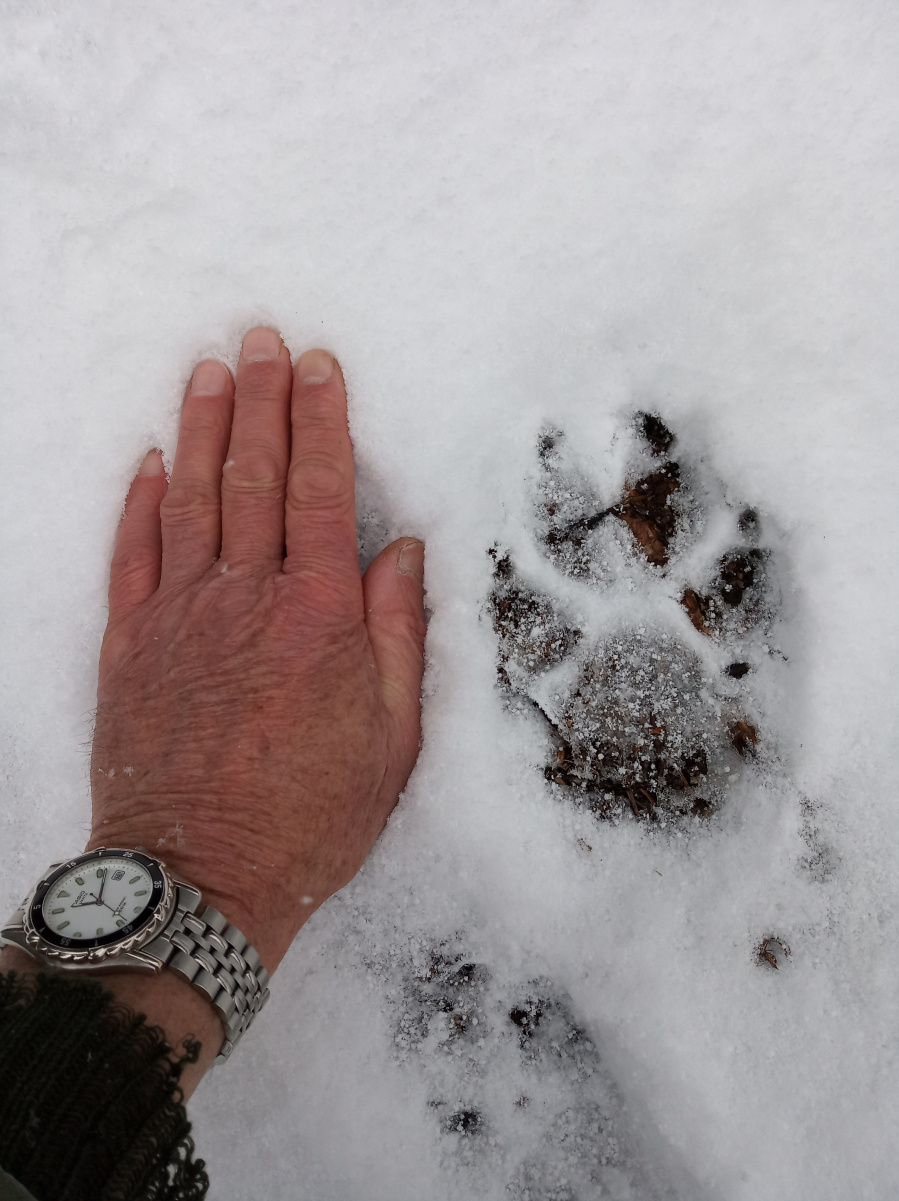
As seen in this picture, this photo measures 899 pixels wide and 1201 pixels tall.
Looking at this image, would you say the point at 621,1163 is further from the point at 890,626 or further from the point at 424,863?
the point at 890,626

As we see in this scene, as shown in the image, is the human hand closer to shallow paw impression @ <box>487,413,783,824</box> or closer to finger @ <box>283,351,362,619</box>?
finger @ <box>283,351,362,619</box>

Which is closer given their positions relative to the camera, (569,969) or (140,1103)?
(140,1103)

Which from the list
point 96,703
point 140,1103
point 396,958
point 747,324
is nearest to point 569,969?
point 396,958

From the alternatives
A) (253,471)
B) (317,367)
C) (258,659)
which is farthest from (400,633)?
(317,367)

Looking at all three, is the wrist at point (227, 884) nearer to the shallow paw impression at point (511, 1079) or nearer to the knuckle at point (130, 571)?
the shallow paw impression at point (511, 1079)

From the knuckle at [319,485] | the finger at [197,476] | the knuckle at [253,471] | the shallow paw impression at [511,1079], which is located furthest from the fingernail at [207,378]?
the shallow paw impression at [511,1079]

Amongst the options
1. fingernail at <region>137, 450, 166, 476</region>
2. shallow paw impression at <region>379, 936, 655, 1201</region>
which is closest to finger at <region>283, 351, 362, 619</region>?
fingernail at <region>137, 450, 166, 476</region>
